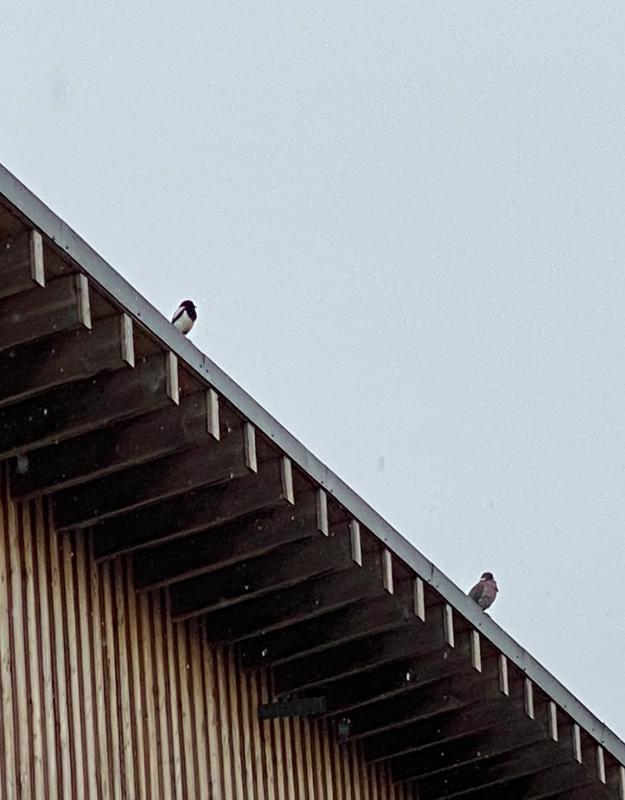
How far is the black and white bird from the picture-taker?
12844mm

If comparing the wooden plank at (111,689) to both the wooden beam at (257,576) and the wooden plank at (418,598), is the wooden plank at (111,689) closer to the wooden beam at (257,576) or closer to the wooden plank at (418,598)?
the wooden beam at (257,576)

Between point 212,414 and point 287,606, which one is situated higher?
point 212,414

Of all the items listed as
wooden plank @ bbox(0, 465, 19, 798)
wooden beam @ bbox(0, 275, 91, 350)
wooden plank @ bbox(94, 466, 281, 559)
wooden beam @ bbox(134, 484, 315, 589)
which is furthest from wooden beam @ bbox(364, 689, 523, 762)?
wooden beam @ bbox(0, 275, 91, 350)

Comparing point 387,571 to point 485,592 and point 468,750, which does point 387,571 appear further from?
point 485,592

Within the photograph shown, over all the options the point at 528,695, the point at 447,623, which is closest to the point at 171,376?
the point at 447,623

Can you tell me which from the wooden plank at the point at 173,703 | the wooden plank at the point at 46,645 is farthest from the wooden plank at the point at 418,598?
the wooden plank at the point at 46,645

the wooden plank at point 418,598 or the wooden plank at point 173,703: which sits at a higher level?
the wooden plank at point 418,598

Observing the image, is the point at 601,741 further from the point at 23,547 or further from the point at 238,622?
the point at 23,547

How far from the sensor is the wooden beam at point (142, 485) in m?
9.80

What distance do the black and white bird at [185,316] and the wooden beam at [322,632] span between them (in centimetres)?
251

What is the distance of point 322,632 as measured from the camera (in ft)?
36.4

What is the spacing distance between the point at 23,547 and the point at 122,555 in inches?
35.1

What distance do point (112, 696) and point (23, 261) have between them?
2.48 metres

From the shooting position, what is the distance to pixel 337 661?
11375 mm
